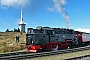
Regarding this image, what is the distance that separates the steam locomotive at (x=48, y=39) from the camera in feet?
78.6

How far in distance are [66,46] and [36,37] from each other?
6382 millimetres

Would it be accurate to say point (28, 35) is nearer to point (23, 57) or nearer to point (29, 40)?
point (29, 40)

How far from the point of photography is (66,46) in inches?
1137

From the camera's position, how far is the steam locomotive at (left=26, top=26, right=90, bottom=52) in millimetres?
23953

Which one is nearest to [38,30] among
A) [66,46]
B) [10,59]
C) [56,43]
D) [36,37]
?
[36,37]

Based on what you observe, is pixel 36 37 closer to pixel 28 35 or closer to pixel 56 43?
pixel 28 35

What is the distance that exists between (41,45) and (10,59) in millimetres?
8216

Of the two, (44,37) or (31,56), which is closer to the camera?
(31,56)

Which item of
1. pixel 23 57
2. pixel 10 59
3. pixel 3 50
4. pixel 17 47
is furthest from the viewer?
pixel 17 47

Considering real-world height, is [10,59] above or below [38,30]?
below

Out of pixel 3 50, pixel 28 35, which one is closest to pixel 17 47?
pixel 3 50

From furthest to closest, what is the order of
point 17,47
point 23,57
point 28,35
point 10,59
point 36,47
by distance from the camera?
point 17,47
point 28,35
point 36,47
point 23,57
point 10,59

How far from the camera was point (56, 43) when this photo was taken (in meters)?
26.5

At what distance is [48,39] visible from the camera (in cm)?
2550
